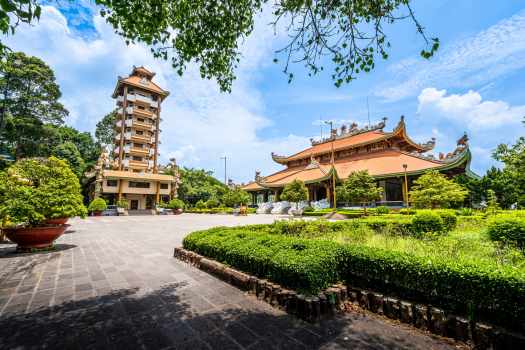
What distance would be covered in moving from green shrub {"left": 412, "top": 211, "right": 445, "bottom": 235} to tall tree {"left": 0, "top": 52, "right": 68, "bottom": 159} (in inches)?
1463

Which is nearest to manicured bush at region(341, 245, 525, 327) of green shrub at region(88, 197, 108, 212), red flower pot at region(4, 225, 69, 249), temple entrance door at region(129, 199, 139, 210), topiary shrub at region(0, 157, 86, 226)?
topiary shrub at region(0, 157, 86, 226)

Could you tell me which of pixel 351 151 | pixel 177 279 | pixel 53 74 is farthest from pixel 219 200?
pixel 177 279

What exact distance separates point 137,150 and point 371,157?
3362 cm

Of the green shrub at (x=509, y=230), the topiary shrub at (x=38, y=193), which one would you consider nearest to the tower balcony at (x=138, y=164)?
the topiary shrub at (x=38, y=193)

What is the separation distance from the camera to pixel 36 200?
6.54 metres

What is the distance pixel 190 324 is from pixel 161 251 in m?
4.53

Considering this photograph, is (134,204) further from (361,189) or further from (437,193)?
(437,193)

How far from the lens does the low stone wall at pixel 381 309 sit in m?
2.45

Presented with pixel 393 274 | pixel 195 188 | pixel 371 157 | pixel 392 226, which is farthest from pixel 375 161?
pixel 195 188

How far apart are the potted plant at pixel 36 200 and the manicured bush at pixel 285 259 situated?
194 inches

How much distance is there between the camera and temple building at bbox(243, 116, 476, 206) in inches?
792

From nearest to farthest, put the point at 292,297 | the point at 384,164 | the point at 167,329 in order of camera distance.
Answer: the point at 167,329, the point at 292,297, the point at 384,164

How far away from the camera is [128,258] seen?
6.09m

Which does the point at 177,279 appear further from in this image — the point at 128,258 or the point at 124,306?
the point at 128,258
